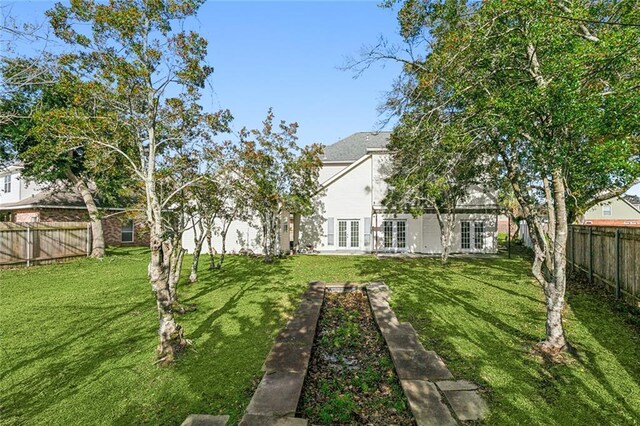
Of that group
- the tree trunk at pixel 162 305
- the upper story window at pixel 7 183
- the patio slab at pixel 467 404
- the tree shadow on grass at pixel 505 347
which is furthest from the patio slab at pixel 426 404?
the upper story window at pixel 7 183

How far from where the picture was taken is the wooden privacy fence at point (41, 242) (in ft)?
45.9

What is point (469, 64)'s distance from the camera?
6.11 m

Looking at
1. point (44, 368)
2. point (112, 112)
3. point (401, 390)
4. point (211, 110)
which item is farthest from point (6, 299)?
point (401, 390)

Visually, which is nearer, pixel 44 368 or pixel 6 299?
pixel 44 368

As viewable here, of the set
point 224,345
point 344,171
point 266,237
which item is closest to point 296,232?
point 344,171

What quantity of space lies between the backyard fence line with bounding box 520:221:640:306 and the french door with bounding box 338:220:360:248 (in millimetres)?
11941

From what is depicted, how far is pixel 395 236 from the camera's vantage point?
2138 centimetres

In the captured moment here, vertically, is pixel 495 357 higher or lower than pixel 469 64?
lower

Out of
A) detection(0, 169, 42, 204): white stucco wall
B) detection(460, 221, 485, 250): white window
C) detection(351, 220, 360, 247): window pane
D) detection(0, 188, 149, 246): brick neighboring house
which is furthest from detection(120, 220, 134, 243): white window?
detection(460, 221, 485, 250): white window

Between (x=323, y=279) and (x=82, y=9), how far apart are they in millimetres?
9966

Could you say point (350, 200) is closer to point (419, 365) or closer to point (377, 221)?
point (377, 221)

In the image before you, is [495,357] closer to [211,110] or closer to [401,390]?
[401,390]

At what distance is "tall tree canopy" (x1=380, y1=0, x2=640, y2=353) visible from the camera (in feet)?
15.4

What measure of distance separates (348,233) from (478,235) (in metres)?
8.42
